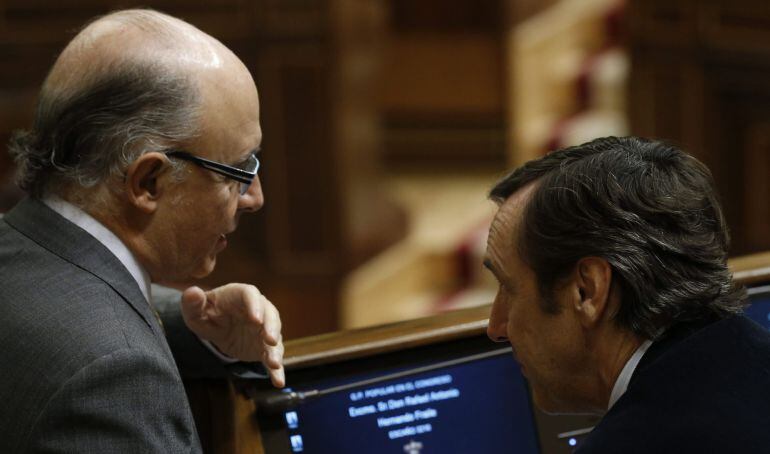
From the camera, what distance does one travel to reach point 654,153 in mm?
A: 1540

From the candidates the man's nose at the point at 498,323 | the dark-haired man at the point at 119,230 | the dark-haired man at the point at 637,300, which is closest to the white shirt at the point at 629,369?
the dark-haired man at the point at 637,300

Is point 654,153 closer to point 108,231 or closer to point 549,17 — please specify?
point 108,231

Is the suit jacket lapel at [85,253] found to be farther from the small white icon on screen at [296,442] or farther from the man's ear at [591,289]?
the man's ear at [591,289]

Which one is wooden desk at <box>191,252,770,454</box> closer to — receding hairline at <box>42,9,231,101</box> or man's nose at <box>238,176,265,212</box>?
man's nose at <box>238,176,265,212</box>

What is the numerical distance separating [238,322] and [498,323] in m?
0.42

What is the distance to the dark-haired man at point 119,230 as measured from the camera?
4.81 feet

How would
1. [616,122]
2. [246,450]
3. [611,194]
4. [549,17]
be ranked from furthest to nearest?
[549,17]
[616,122]
[246,450]
[611,194]

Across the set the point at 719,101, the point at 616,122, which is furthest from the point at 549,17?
the point at 719,101

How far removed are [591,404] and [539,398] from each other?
73 millimetres

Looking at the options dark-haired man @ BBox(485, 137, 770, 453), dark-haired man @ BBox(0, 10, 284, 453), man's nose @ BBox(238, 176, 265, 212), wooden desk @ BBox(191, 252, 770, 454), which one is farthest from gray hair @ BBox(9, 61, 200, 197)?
dark-haired man @ BBox(485, 137, 770, 453)

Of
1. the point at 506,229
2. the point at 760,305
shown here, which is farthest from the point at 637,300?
the point at 760,305

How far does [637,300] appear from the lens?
1470 mm

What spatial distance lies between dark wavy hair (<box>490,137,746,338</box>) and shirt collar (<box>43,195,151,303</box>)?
56 cm

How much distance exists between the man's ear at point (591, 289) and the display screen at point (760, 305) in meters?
0.59
